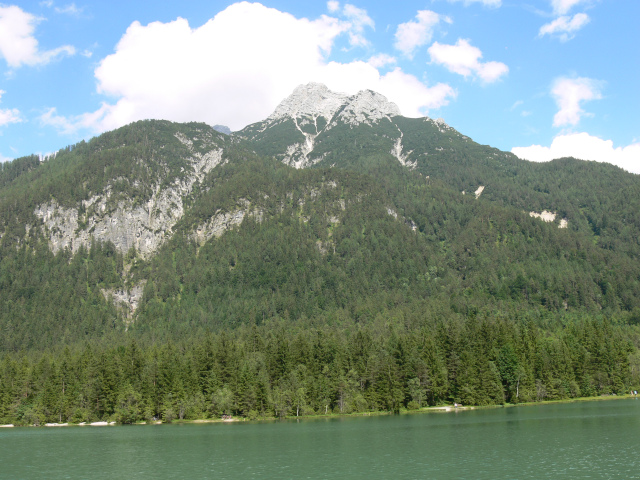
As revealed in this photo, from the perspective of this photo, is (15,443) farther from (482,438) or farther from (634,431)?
(634,431)

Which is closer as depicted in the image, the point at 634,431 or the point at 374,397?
the point at 634,431

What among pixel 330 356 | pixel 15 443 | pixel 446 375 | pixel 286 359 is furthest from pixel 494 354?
pixel 15 443

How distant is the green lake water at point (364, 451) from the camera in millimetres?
51094

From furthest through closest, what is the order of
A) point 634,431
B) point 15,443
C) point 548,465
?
point 15,443, point 634,431, point 548,465

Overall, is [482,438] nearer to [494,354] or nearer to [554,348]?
[494,354]

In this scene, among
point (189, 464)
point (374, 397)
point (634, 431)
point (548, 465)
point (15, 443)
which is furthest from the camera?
point (374, 397)

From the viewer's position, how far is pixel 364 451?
63.6 m

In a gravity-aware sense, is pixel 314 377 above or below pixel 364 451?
above

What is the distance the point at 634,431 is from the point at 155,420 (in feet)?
324

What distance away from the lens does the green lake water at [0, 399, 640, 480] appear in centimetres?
5109

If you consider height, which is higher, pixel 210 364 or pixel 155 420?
pixel 210 364

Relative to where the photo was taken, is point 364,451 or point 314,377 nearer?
point 364,451

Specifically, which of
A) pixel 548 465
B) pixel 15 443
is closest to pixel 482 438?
pixel 548 465

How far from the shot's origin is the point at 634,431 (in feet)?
225
